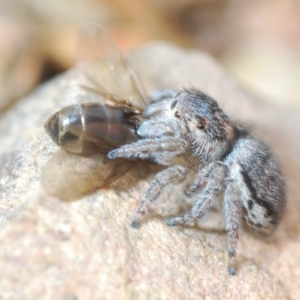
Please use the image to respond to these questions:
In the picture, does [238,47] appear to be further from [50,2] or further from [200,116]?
[200,116]

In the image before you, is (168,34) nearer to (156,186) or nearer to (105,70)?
(105,70)

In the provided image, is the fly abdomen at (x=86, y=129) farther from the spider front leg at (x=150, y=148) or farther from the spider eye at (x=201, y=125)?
the spider eye at (x=201, y=125)

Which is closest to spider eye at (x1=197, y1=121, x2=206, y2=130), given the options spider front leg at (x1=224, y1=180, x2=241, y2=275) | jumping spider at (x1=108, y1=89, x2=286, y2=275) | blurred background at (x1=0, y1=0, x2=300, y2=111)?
jumping spider at (x1=108, y1=89, x2=286, y2=275)

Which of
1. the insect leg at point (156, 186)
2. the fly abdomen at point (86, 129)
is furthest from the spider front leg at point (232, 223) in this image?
the fly abdomen at point (86, 129)

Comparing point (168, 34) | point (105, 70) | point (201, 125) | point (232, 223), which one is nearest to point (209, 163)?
point (201, 125)

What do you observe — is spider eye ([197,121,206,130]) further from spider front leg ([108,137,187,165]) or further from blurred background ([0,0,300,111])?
blurred background ([0,0,300,111])

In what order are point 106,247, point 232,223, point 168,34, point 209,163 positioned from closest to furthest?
point 106,247
point 232,223
point 209,163
point 168,34
